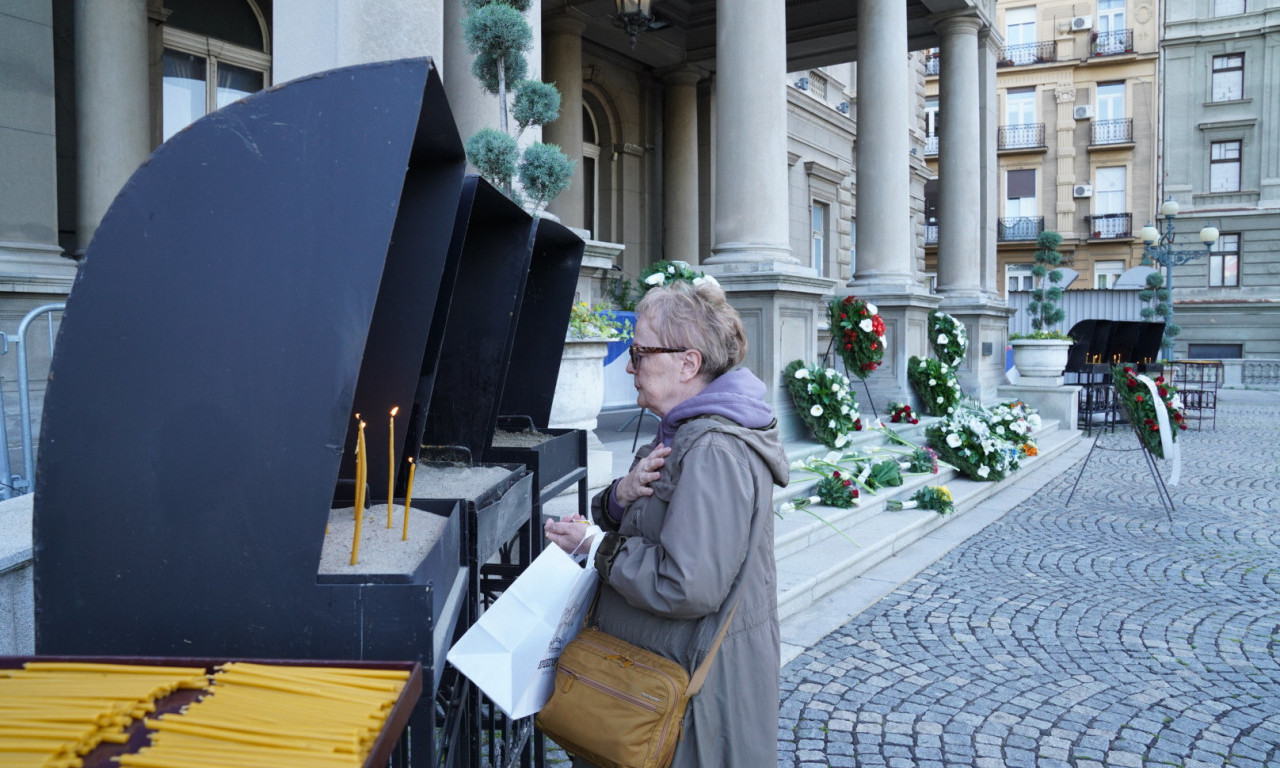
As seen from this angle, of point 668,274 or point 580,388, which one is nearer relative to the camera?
point 580,388

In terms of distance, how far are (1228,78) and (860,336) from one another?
121 ft

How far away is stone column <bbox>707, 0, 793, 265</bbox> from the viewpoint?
901 cm

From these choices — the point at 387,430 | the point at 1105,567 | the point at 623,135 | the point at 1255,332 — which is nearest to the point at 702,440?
the point at 387,430

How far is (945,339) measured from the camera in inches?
530

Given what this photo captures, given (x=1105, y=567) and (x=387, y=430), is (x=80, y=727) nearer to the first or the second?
(x=387, y=430)

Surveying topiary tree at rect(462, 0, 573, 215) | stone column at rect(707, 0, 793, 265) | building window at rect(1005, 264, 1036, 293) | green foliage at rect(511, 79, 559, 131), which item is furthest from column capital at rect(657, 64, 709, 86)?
building window at rect(1005, 264, 1036, 293)

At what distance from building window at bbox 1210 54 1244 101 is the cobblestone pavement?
37.3m

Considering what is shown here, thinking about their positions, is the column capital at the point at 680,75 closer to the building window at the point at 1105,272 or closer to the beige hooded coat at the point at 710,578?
the beige hooded coat at the point at 710,578

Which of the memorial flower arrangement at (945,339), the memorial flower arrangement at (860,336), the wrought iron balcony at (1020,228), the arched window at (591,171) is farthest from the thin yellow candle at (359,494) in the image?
the wrought iron balcony at (1020,228)

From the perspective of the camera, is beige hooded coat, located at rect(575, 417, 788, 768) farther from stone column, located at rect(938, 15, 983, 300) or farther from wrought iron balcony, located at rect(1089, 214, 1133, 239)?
wrought iron balcony, located at rect(1089, 214, 1133, 239)

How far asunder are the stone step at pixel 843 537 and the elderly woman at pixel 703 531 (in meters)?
3.11

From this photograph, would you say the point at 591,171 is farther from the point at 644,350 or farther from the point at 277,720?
the point at 277,720

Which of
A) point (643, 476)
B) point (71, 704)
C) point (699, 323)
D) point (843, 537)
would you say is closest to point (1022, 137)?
point (843, 537)

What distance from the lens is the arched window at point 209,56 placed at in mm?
8938
